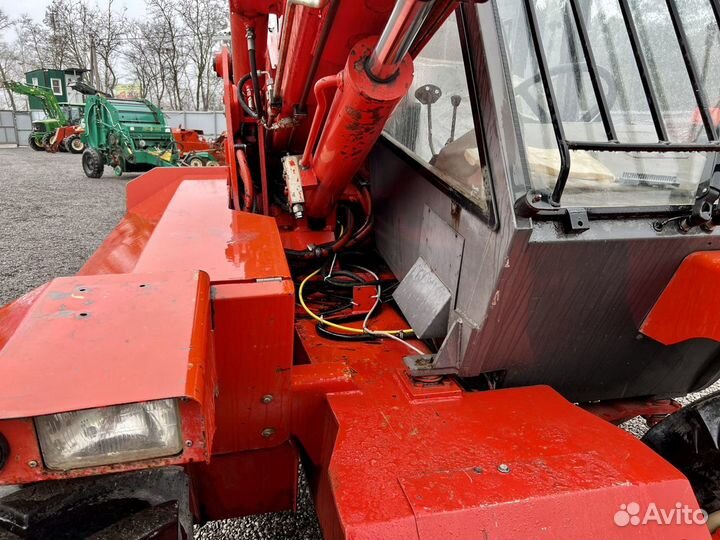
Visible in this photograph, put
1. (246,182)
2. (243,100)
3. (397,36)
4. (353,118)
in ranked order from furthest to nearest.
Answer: (243,100) → (246,182) → (353,118) → (397,36)

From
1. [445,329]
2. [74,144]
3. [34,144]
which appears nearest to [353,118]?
[445,329]

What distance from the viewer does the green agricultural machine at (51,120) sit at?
58.8 feet

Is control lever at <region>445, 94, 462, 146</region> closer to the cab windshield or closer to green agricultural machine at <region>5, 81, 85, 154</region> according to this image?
the cab windshield

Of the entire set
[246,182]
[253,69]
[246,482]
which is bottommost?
[246,482]

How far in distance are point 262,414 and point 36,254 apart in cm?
536

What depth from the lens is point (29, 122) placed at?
76.7ft

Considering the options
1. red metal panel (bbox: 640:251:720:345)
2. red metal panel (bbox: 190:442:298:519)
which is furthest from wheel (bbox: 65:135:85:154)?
red metal panel (bbox: 640:251:720:345)

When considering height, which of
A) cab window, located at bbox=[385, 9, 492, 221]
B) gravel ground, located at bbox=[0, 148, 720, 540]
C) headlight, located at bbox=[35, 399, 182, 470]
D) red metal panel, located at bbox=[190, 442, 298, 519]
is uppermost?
cab window, located at bbox=[385, 9, 492, 221]

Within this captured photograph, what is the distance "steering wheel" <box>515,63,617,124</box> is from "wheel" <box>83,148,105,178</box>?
42.3 feet

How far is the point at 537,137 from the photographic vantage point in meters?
1.42

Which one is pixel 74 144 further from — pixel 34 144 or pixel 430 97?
pixel 430 97

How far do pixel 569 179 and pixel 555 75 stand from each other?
37 cm

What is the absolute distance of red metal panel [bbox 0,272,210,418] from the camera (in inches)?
33.2

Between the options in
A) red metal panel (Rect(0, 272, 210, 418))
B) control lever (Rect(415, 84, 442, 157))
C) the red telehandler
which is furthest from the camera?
control lever (Rect(415, 84, 442, 157))
